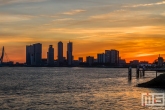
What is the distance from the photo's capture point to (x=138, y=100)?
47.2m

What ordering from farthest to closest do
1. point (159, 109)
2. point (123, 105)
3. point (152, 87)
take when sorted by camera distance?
point (152, 87), point (123, 105), point (159, 109)

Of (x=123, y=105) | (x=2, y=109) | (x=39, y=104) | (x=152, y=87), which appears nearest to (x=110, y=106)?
(x=123, y=105)

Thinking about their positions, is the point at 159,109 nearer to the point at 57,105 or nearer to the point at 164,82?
the point at 57,105

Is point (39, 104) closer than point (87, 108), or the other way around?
point (87, 108)

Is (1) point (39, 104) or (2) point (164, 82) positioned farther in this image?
(2) point (164, 82)

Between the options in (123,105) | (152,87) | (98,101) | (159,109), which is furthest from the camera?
(152,87)

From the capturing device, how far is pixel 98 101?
46281mm

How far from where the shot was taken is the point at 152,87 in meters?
65.9

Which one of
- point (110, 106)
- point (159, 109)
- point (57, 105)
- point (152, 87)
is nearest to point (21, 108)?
point (57, 105)

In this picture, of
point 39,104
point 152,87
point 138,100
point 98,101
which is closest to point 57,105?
point 39,104

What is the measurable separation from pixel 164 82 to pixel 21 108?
3495cm

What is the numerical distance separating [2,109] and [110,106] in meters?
12.8

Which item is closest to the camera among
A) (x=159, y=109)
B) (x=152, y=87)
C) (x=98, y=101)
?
(x=159, y=109)

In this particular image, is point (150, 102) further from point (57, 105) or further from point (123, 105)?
point (57, 105)
